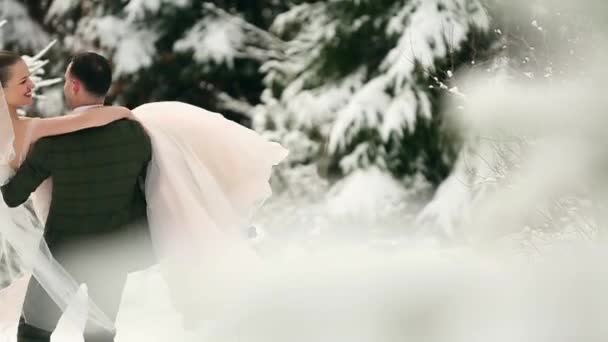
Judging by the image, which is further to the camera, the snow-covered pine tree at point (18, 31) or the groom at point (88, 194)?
the snow-covered pine tree at point (18, 31)

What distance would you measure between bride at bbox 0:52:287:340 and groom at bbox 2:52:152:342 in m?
0.06

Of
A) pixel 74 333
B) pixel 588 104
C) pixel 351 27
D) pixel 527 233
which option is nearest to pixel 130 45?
pixel 351 27

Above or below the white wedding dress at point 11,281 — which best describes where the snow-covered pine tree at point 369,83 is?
below

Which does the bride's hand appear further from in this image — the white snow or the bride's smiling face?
the white snow

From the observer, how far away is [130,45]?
10414 millimetres

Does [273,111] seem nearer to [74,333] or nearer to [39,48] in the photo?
[39,48]

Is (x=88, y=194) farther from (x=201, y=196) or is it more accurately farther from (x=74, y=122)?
(x=201, y=196)

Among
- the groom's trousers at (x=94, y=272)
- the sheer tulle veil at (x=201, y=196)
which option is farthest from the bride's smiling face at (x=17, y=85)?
the groom's trousers at (x=94, y=272)

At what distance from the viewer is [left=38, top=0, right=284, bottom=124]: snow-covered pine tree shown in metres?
10.4

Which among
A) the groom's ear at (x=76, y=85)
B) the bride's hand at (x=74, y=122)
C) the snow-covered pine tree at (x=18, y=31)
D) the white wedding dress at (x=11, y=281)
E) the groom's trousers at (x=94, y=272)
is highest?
the groom's ear at (x=76, y=85)

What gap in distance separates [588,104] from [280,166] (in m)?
4.94

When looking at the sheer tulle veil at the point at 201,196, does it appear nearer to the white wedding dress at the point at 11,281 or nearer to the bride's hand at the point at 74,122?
the bride's hand at the point at 74,122

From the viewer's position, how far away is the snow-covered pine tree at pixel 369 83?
28.2ft

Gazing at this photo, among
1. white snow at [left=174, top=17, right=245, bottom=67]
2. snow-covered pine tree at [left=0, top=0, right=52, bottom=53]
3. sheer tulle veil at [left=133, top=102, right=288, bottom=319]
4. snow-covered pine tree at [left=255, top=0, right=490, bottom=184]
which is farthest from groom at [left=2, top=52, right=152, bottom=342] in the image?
snow-covered pine tree at [left=0, top=0, right=52, bottom=53]
